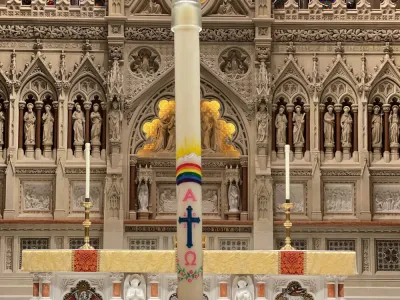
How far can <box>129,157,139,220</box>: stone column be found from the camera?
1666cm

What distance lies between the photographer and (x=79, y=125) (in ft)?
55.4

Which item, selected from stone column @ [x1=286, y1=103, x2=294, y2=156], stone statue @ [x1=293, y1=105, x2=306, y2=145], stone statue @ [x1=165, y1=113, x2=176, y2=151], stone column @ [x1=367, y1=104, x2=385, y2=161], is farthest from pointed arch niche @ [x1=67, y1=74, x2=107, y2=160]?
stone column @ [x1=367, y1=104, x2=385, y2=161]

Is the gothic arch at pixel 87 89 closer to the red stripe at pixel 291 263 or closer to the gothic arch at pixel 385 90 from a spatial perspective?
the gothic arch at pixel 385 90

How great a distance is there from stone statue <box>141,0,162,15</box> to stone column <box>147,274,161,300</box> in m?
7.05

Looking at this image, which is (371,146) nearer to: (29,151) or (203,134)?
(203,134)

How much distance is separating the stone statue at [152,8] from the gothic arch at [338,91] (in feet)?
12.0

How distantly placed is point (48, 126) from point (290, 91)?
15.8 feet

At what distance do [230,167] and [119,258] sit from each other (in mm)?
5615

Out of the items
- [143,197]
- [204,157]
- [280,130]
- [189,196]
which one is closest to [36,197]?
[143,197]

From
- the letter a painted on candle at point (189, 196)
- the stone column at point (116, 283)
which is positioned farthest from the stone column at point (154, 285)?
the letter a painted on candle at point (189, 196)

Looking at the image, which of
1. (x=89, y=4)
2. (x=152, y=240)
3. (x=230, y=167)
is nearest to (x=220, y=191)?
(x=230, y=167)

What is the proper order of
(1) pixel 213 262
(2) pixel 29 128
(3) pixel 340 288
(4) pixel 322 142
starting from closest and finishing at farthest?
(1) pixel 213 262 < (3) pixel 340 288 < (2) pixel 29 128 < (4) pixel 322 142

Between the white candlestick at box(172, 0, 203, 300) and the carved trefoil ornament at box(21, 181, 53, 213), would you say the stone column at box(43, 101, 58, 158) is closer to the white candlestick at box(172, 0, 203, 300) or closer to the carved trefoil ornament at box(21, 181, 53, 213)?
the carved trefoil ornament at box(21, 181, 53, 213)

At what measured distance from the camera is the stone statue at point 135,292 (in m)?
11.6
